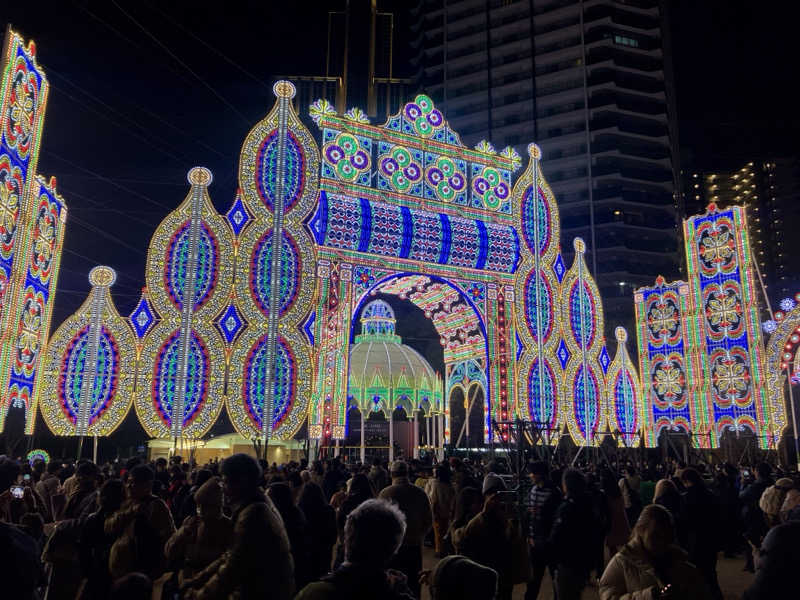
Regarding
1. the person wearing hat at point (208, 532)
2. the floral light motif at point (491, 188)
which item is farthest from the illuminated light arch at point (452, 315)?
the person wearing hat at point (208, 532)

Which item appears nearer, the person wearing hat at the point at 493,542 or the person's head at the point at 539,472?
the person wearing hat at the point at 493,542

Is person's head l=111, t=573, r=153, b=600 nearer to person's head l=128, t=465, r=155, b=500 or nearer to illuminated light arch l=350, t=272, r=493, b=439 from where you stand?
person's head l=128, t=465, r=155, b=500

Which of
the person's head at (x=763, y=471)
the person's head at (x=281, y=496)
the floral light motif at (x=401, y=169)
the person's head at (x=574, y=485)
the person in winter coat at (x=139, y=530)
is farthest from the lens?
the floral light motif at (x=401, y=169)

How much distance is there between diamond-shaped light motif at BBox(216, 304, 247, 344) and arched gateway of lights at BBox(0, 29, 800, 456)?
5 centimetres

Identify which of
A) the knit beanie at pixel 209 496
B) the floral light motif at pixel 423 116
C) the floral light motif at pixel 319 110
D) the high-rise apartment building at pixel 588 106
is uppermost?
the high-rise apartment building at pixel 588 106

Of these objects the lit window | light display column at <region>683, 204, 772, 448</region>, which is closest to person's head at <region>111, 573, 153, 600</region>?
light display column at <region>683, 204, 772, 448</region>

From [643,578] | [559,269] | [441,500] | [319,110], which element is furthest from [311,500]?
[559,269]

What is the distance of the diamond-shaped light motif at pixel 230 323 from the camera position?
56.0 feet

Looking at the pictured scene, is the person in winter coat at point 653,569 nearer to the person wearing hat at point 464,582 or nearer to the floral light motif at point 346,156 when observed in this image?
the person wearing hat at point 464,582

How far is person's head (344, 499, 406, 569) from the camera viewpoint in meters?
2.70

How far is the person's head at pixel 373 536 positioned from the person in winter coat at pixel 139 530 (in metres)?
2.56

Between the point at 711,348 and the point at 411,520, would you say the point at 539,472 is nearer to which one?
the point at 411,520

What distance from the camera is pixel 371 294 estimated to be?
70.8ft

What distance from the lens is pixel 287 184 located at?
59.9ft
